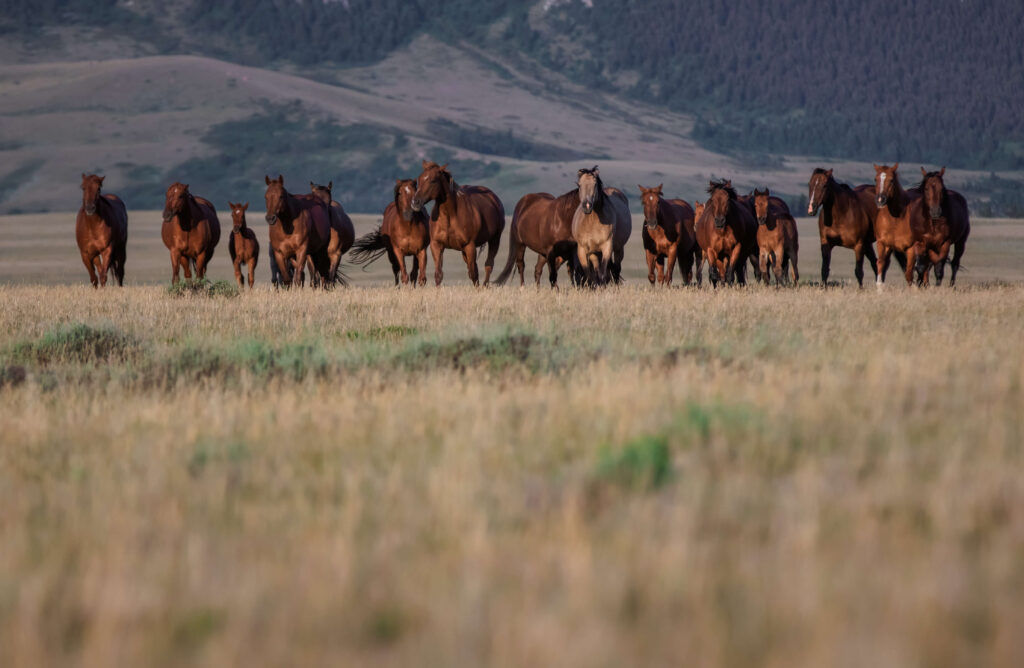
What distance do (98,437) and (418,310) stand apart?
361 inches

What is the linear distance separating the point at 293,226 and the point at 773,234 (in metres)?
9.52

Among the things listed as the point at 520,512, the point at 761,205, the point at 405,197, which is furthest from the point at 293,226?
the point at 520,512

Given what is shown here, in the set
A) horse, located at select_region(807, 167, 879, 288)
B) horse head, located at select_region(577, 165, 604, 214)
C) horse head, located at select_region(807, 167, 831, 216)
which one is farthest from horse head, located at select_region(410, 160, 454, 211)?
horse, located at select_region(807, 167, 879, 288)

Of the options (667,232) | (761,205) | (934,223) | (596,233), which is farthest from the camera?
(667,232)

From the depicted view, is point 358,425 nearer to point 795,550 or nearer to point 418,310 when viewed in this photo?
point 795,550

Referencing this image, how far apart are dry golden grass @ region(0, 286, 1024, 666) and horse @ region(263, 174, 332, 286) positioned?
1196cm

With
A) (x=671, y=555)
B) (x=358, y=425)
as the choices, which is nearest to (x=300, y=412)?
(x=358, y=425)

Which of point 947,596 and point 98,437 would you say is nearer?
point 947,596

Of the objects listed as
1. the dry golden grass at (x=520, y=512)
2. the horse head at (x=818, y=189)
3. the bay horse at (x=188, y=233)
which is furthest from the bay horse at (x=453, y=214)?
the dry golden grass at (x=520, y=512)

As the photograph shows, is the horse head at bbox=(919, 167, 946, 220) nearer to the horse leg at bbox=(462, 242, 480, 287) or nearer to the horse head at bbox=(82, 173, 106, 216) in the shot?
the horse leg at bbox=(462, 242, 480, 287)

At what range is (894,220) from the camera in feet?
Answer: 64.1

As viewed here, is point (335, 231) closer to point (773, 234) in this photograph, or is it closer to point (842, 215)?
point (773, 234)

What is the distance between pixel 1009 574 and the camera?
3561 millimetres

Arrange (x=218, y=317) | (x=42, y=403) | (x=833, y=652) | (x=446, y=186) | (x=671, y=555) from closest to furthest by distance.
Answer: (x=833, y=652) → (x=671, y=555) → (x=42, y=403) → (x=218, y=317) → (x=446, y=186)
